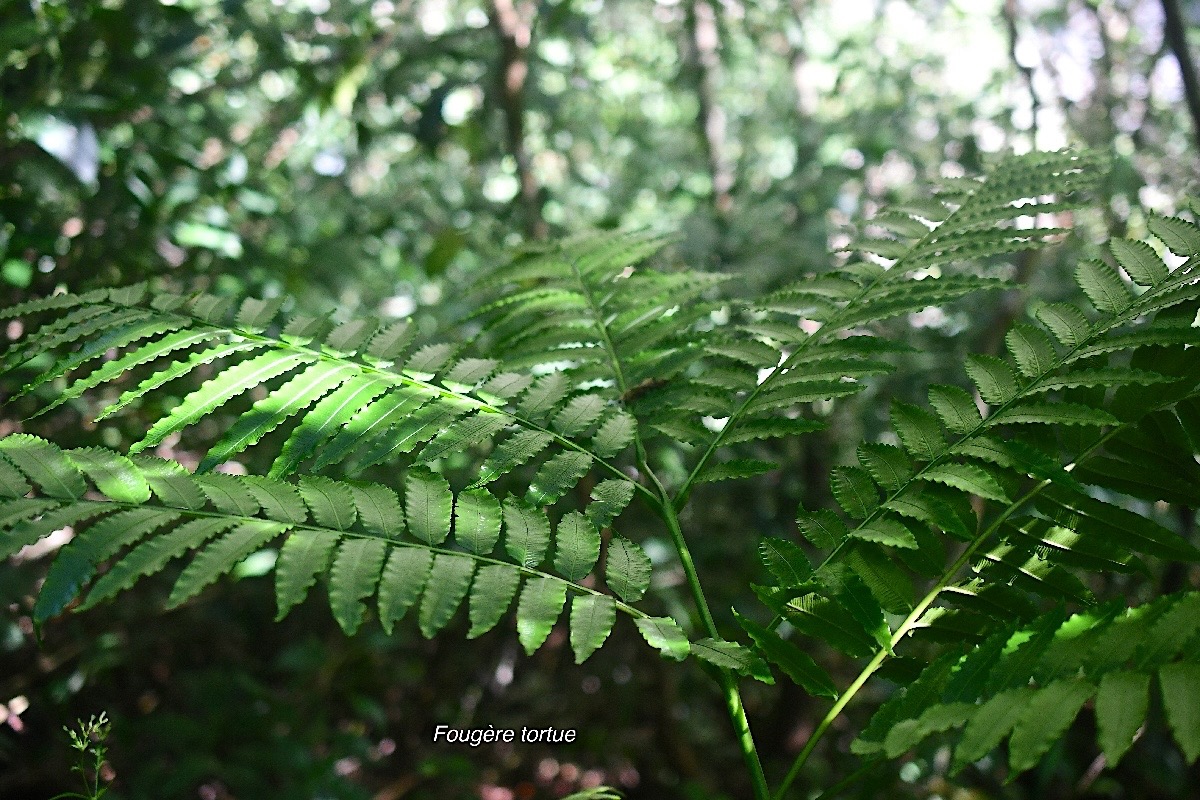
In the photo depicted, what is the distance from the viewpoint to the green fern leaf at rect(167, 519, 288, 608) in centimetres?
65

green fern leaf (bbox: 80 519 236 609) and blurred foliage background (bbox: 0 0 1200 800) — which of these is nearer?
green fern leaf (bbox: 80 519 236 609)

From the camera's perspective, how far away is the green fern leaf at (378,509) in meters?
0.76

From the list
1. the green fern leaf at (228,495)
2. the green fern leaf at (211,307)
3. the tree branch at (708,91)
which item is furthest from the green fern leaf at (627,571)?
the tree branch at (708,91)

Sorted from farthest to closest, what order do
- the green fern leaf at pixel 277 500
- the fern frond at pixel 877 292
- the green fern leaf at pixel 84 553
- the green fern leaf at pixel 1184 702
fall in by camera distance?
1. the fern frond at pixel 877 292
2. the green fern leaf at pixel 277 500
3. the green fern leaf at pixel 84 553
4. the green fern leaf at pixel 1184 702

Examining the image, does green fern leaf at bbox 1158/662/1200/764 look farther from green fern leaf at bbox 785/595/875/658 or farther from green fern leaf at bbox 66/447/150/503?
green fern leaf at bbox 66/447/150/503

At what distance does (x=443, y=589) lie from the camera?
0.71 metres

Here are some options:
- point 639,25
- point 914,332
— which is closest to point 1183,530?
point 914,332

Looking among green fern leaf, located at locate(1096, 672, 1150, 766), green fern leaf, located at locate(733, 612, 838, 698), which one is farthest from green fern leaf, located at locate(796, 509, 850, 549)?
green fern leaf, located at locate(1096, 672, 1150, 766)

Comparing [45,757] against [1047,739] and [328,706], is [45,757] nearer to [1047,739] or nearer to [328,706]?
[328,706]

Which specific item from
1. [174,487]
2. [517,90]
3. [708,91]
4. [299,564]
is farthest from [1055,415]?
[708,91]

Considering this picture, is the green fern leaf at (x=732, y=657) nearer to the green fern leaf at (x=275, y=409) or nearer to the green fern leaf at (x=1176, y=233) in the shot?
the green fern leaf at (x=275, y=409)

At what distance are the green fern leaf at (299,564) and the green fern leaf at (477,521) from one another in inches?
4.4

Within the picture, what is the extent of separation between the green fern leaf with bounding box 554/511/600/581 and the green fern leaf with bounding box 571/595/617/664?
0.03 metres

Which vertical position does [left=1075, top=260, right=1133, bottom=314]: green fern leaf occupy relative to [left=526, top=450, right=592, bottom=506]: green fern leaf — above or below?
above
